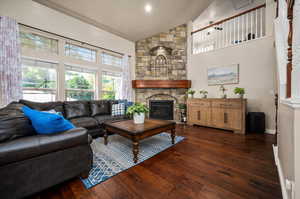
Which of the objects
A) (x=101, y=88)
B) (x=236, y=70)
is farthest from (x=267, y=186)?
(x=101, y=88)

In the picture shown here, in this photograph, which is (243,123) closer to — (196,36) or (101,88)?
(196,36)

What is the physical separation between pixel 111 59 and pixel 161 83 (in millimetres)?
2037

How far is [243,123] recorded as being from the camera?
3.08 metres

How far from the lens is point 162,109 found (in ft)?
16.1

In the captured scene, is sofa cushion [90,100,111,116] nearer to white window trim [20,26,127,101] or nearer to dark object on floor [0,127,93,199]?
white window trim [20,26,127,101]

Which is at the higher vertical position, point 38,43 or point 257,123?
point 38,43

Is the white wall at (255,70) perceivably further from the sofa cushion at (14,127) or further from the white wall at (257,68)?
the sofa cushion at (14,127)

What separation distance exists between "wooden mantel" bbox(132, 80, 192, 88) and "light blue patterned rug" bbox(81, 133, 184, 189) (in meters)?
2.20

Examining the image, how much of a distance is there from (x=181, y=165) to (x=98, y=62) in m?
3.85

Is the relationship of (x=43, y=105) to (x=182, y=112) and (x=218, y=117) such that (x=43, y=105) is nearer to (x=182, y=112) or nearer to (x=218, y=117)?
(x=182, y=112)

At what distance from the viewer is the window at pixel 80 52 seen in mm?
3438

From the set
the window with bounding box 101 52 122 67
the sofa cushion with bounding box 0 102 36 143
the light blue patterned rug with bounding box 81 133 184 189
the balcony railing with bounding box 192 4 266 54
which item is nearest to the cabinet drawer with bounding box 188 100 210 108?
the light blue patterned rug with bounding box 81 133 184 189

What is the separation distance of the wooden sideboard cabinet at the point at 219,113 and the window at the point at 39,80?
13.2 ft

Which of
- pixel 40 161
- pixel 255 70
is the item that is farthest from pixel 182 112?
pixel 40 161
